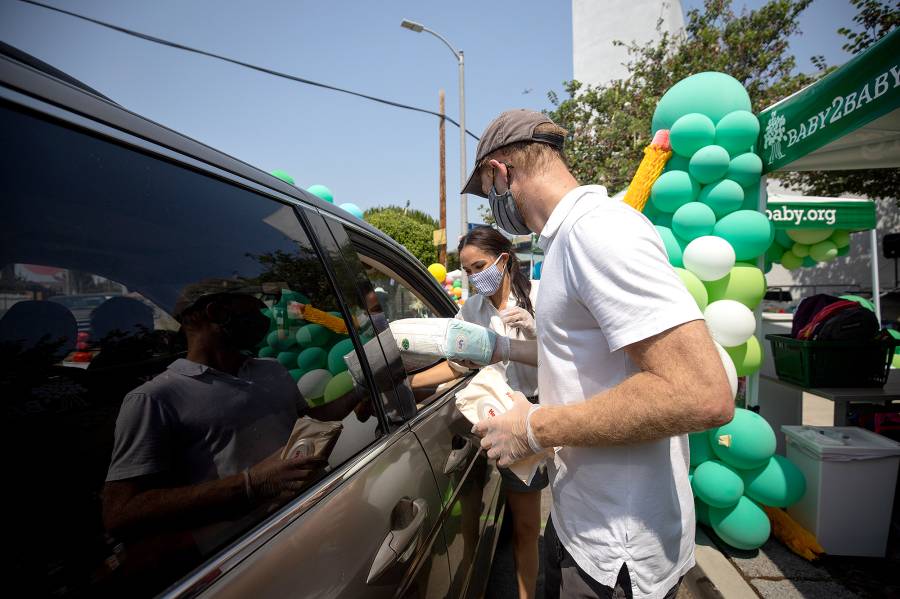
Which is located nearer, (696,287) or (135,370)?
(135,370)

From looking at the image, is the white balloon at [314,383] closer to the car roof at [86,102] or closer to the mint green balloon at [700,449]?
the car roof at [86,102]

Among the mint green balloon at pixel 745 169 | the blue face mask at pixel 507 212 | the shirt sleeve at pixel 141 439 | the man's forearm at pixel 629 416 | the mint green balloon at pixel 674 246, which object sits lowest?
the man's forearm at pixel 629 416

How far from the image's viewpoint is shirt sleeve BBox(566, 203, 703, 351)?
0.91 meters

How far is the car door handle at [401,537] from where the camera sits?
0.99 m

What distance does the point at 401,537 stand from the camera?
1.09 metres

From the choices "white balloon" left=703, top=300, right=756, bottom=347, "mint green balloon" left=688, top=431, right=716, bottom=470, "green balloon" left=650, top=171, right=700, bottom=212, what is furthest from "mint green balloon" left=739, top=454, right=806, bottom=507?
"green balloon" left=650, top=171, right=700, bottom=212

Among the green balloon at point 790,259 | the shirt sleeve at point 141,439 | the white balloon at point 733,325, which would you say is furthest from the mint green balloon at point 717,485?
the green balloon at point 790,259

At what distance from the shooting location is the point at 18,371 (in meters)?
0.61

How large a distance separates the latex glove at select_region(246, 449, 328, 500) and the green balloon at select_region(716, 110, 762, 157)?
10.4ft

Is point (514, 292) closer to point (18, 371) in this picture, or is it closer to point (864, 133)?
point (18, 371)

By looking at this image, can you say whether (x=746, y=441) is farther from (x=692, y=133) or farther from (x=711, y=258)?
(x=692, y=133)

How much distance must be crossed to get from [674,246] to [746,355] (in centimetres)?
83

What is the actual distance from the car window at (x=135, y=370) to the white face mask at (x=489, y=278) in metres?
1.44

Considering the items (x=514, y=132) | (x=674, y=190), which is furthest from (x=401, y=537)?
(x=674, y=190)
